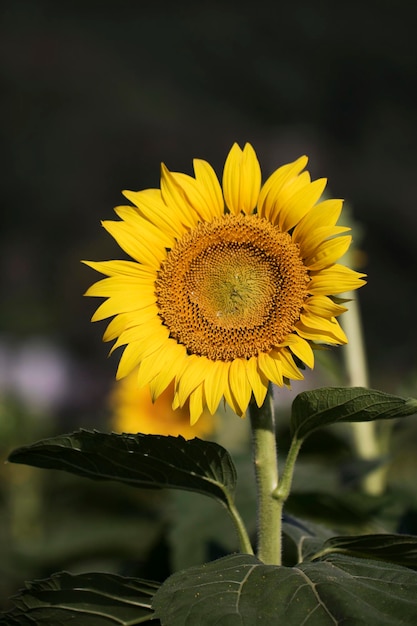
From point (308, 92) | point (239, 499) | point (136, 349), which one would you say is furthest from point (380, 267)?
point (136, 349)

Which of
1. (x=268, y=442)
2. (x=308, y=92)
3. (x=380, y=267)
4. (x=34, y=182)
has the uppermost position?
(x=308, y=92)

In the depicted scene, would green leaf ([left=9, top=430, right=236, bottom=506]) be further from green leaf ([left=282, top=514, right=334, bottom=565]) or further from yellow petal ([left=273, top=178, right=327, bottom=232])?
yellow petal ([left=273, top=178, right=327, bottom=232])

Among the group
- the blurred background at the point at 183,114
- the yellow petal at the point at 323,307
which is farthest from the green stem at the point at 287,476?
the blurred background at the point at 183,114

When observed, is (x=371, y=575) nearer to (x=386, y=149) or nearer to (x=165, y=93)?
(x=386, y=149)

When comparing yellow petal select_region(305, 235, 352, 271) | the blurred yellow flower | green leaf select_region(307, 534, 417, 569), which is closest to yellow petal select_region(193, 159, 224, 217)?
yellow petal select_region(305, 235, 352, 271)

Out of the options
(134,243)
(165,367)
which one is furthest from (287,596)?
(134,243)

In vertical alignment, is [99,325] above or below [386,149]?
below

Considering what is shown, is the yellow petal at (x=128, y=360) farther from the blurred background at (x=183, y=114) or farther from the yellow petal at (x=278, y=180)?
the blurred background at (x=183, y=114)

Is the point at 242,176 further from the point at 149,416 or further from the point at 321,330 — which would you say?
the point at 149,416

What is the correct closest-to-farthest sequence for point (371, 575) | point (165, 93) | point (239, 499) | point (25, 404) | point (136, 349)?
point (371, 575)
point (136, 349)
point (239, 499)
point (25, 404)
point (165, 93)
